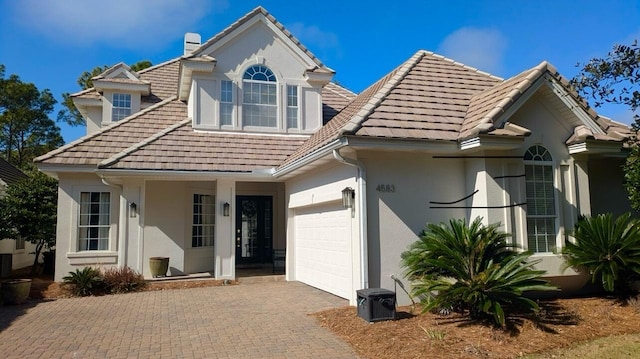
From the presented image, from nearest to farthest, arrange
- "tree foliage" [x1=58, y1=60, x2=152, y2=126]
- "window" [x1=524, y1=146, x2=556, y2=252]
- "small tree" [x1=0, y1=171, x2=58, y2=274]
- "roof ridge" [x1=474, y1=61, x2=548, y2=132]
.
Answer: "roof ridge" [x1=474, y1=61, x2=548, y2=132], "window" [x1=524, y1=146, x2=556, y2=252], "small tree" [x1=0, y1=171, x2=58, y2=274], "tree foliage" [x1=58, y1=60, x2=152, y2=126]

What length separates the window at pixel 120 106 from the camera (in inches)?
686

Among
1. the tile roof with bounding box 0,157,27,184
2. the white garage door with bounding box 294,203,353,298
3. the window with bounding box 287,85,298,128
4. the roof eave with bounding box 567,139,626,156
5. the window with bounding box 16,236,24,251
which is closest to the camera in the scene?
the roof eave with bounding box 567,139,626,156

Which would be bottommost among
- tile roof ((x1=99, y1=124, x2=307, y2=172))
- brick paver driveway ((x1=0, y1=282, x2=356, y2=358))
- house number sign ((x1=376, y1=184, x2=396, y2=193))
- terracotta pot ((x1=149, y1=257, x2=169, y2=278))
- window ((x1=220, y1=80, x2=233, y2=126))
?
brick paver driveway ((x1=0, y1=282, x2=356, y2=358))

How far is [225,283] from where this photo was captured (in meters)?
12.9

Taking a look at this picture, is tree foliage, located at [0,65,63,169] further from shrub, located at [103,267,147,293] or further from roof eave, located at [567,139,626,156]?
roof eave, located at [567,139,626,156]

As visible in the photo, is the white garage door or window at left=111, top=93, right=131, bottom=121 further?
window at left=111, top=93, right=131, bottom=121

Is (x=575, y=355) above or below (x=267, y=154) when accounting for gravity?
below

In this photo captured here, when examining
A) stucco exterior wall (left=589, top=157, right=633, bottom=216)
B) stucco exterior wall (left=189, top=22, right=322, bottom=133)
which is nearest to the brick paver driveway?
stucco exterior wall (left=189, top=22, right=322, bottom=133)

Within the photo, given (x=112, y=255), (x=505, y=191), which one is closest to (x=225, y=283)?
(x=112, y=255)

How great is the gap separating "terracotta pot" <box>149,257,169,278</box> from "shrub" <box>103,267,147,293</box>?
41.1 inches

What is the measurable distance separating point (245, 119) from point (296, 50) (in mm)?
3056

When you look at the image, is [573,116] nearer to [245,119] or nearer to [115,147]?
[245,119]

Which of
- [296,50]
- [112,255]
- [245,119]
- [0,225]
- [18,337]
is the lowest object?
[18,337]

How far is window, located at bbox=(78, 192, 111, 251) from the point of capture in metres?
14.0
